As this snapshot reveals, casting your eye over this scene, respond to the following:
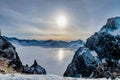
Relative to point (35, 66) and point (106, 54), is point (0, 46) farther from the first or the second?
point (106, 54)

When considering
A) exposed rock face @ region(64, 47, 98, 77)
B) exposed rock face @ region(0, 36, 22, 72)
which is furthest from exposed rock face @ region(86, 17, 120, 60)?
exposed rock face @ region(0, 36, 22, 72)

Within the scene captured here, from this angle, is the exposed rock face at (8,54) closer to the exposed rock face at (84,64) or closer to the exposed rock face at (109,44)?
the exposed rock face at (84,64)

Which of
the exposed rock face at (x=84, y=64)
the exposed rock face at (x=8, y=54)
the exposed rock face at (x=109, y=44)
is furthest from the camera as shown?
the exposed rock face at (x=84, y=64)

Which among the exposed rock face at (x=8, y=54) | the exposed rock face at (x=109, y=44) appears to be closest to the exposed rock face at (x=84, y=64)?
the exposed rock face at (x=109, y=44)

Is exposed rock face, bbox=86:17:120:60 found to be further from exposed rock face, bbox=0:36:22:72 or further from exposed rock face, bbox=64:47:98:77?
exposed rock face, bbox=0:36:22:72

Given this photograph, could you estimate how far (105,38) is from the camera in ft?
623

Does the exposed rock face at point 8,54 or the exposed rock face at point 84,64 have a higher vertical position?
the exposed rock face at point 8,54

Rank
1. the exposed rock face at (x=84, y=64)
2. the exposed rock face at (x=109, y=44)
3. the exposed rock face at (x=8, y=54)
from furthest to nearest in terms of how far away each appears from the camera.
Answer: the exposed rock face at (x=84, y=64), the exposed rock face at (x=109, y=44), the exposed rock face at (x=8, y=54)

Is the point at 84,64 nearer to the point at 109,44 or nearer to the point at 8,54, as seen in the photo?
the point at 109,44

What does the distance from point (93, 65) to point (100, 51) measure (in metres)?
26.7

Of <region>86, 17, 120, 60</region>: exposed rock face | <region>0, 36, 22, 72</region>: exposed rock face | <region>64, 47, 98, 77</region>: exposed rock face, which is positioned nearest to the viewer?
<region>0, 36, 22, 72</region>: exposed rock face

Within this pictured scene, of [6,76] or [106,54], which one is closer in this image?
[6,76]

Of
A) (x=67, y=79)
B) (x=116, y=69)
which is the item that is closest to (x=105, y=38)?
(x=116, y=69)

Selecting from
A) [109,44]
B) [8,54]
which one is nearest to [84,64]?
[109,44]
